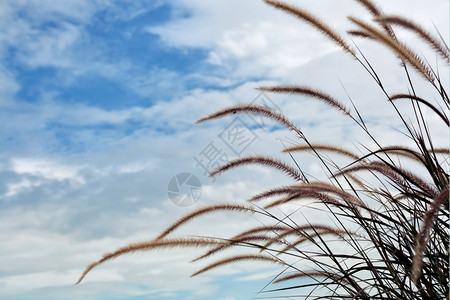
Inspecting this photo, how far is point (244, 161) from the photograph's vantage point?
118 inches

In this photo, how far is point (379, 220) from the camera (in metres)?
2.88

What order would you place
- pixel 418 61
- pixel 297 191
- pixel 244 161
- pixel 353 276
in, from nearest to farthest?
pixel 297 191, pixel 418 61, pixel 353 276, pixel 244 161

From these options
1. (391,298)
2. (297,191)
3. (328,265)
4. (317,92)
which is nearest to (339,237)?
(328,265)

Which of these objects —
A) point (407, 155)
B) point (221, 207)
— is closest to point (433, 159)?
point (407, 155)

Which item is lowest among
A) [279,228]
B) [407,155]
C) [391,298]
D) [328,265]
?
[391,298]

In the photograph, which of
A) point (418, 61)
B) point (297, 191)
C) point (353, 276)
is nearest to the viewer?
point (297, 191)

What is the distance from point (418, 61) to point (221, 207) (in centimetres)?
124

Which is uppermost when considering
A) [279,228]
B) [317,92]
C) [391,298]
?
[317,92]

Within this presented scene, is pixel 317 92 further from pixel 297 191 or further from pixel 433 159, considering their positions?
pixel 297 191

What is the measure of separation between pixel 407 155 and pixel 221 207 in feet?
3.71

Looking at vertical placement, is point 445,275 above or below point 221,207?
below

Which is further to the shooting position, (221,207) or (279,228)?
(279,228)

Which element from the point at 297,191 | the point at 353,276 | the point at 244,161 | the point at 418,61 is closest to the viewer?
the point at 297,191

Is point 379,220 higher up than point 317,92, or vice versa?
point 317,92
